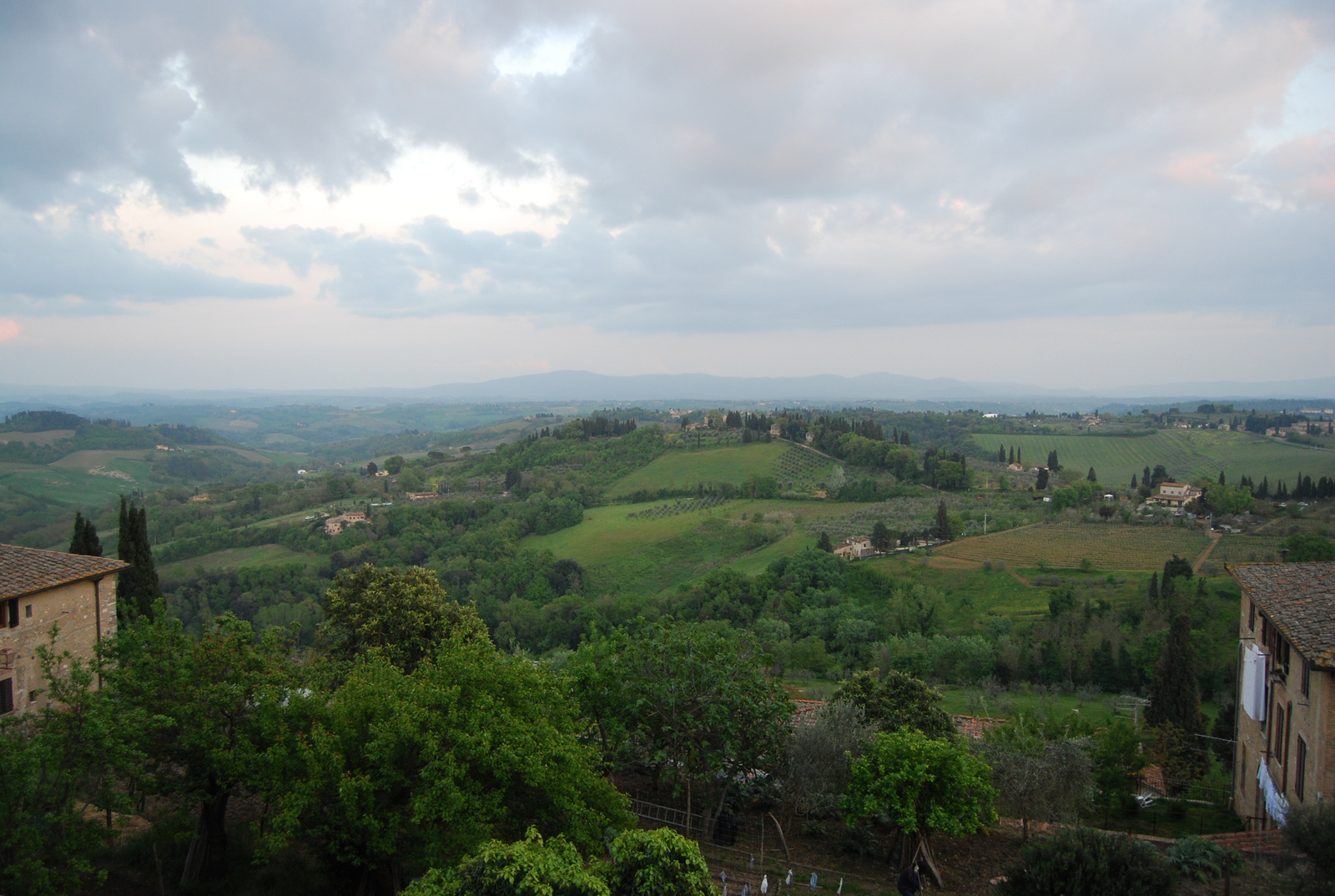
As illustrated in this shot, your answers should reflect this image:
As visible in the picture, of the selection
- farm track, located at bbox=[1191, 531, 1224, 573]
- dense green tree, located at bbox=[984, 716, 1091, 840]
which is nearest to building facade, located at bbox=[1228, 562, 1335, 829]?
dense green tree, located at bbox=[984, 716, 1091, 840]

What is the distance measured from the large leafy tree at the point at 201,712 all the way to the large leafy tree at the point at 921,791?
10158 millimetres

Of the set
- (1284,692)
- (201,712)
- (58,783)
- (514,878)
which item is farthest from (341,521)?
(1284,692)

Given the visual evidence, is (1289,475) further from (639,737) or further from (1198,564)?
(639,737)

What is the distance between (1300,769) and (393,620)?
21.3m

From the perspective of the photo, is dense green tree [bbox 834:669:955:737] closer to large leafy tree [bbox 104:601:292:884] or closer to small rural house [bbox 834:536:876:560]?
large leafy tree [bbox 104:601:292:884]

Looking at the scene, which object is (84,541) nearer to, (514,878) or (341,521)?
(514,878)

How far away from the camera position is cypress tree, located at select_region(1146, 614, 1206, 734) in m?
24.1

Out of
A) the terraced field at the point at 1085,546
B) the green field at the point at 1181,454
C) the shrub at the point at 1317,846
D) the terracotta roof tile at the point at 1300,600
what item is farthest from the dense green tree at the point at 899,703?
the green field at the point at 1181,454

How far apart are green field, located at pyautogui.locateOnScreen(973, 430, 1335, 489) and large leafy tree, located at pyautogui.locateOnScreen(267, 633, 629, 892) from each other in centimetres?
9481

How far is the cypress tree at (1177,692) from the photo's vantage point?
24.1m

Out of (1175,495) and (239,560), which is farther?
(239,560)

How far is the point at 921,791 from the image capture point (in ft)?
41.8

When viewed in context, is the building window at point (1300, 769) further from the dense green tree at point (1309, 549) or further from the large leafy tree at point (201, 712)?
the dense green tree at point (1309, 549)

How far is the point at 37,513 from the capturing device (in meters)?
89.9
